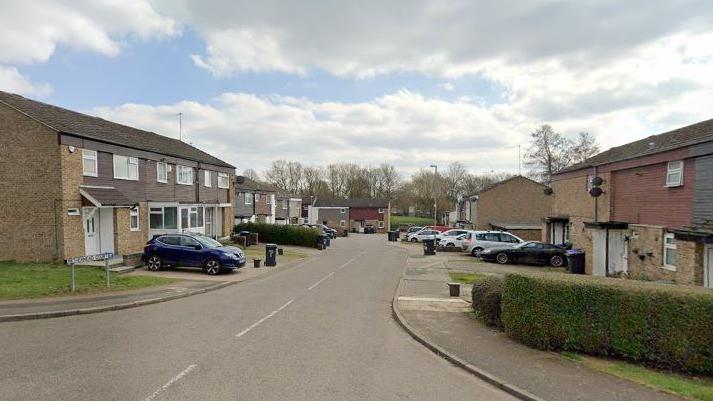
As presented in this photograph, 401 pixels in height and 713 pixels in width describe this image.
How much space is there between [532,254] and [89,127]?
23038 mm

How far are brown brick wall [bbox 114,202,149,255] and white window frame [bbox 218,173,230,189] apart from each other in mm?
11242

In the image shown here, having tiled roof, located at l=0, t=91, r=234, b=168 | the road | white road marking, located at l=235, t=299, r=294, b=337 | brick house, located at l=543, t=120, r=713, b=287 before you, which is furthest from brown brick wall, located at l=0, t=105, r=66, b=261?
brick house, located at l=543, t=120, r=713, b=287

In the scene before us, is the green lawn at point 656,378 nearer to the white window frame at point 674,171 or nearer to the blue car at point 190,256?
the white window frame at point 674,171

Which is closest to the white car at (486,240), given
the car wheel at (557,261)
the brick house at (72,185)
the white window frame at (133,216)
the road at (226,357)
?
the car wheel at (557,261)

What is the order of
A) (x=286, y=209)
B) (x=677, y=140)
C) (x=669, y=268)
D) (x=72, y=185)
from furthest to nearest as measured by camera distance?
1. (x=286, y=209)
2. (x=72, y=185)
3. (x=677, y=140)
4. (x=669, y=268)

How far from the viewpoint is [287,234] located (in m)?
37.4

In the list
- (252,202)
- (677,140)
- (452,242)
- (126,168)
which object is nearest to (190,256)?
(126,168)

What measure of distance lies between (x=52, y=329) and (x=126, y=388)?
464 cm

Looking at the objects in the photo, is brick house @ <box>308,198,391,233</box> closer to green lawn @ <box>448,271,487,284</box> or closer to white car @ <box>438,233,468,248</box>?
white car @ <box>438,233,468,248</box>

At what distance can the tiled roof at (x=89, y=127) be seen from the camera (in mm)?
18219

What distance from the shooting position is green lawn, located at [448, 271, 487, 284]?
59.0ft

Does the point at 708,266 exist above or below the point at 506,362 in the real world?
above

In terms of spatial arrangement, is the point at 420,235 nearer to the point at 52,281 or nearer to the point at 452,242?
the point at 452,242

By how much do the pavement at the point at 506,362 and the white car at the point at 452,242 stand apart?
22067mm
